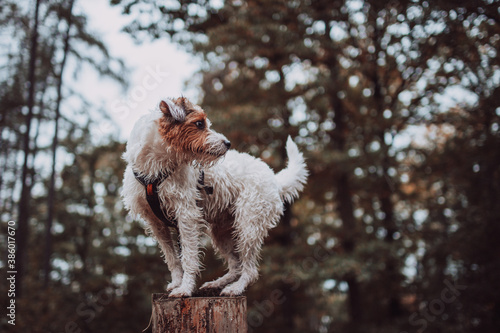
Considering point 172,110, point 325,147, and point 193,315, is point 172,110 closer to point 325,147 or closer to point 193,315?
point 193,315

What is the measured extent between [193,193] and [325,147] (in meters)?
7.44

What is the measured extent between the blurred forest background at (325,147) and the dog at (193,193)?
4355 millimetres

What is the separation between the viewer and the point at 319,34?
9.61 meters

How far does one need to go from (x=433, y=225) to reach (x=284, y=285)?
4.85 metres

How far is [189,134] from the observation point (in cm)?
283

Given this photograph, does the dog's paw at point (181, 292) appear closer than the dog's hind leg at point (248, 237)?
Yes

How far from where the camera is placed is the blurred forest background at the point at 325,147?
8367mm

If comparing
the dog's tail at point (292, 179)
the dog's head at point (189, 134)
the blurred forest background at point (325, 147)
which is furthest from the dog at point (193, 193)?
the blurred forest background at point (325, 147)

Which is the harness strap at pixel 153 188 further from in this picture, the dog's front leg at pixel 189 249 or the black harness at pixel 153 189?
the dog's front leg at pixel 189 249

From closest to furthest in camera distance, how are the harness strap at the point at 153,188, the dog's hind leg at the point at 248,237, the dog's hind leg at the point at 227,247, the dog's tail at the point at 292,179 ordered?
1. the harness strap at the point at 153,188
2. the dog's hind leg at the point at 248,237
3. the dog's hind leg at the point at 227,247
4. the dog's tail at the point at 292,179

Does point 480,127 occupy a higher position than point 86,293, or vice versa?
point 480,127

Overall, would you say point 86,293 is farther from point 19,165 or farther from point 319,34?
point 319,34

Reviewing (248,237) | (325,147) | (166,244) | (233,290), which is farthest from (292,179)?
(325,147)

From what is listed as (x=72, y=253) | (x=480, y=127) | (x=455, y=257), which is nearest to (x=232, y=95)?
(x=480, y=127)
